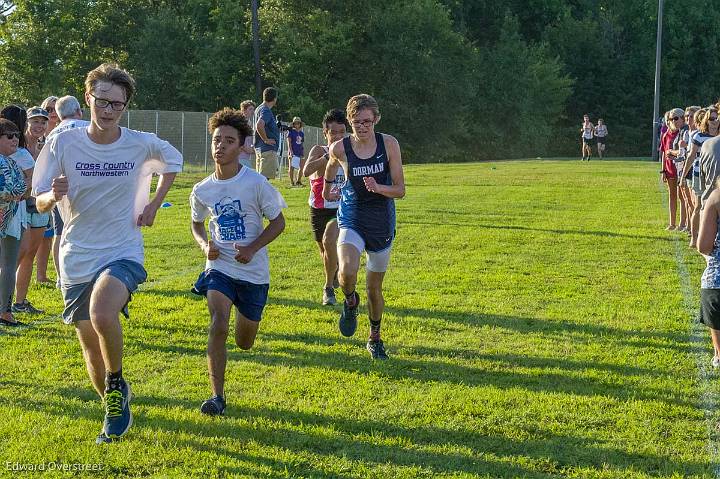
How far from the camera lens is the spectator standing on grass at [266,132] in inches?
683

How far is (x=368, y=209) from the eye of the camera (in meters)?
7.46

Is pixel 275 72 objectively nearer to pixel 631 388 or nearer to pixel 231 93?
pixel 231 93

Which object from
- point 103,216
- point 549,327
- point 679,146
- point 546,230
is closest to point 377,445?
point 103,216

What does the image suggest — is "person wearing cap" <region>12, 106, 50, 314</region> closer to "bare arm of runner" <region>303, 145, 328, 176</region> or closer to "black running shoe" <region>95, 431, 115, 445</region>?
"bare arm of runner" <region>303, 145, 328, 176</region>

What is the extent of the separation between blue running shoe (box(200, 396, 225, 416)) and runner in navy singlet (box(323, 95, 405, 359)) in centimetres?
181

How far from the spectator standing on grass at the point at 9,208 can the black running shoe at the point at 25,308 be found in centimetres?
46

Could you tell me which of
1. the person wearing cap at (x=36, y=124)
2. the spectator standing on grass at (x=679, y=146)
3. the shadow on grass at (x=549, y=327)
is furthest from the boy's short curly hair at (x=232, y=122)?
the spectator standing on grass at (x=679, y=146)

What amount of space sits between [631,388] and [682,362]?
3.09ft

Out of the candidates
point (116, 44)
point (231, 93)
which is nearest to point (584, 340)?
point (231, 93)

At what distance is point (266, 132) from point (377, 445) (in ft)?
45.1

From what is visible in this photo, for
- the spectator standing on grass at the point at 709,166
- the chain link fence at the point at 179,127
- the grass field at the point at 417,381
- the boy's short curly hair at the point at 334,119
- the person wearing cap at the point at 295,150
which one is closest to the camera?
the grass field at the point at 417,381

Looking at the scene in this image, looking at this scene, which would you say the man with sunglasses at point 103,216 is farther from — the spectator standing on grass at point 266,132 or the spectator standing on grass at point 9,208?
the spectator standing on grass at point 266,132

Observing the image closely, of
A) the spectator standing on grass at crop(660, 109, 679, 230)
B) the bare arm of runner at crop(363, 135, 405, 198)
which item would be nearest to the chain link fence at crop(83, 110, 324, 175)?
the spectator standing on grass at crop(660, 109, 679, 230)

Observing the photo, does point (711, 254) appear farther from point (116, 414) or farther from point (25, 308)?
point (25, 308)
